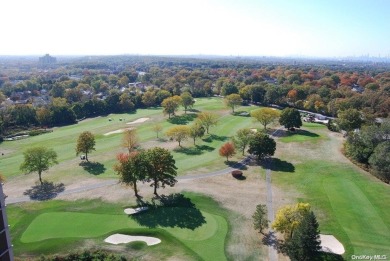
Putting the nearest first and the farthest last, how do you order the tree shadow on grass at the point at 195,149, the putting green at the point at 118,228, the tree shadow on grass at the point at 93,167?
the putting green at the point at 118,228
the tree shadow on grass at the point at 93,167
the tree shadow on grass at the point at 195,149

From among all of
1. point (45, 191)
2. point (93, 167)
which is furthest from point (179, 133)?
point (45, 191)

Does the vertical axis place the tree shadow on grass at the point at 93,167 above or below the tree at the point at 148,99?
below

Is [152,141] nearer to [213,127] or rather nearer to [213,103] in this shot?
[213,127]

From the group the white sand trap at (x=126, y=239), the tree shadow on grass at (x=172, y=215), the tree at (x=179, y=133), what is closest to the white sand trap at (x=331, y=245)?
the tree shadow on grass at (x=172, y=215)

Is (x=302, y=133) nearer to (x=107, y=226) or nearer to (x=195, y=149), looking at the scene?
(x=195, y=149)

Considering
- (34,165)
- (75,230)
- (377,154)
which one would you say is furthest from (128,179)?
(377,154)

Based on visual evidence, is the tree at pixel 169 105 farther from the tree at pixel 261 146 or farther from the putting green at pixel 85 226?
the putting green at pixel 85 226
